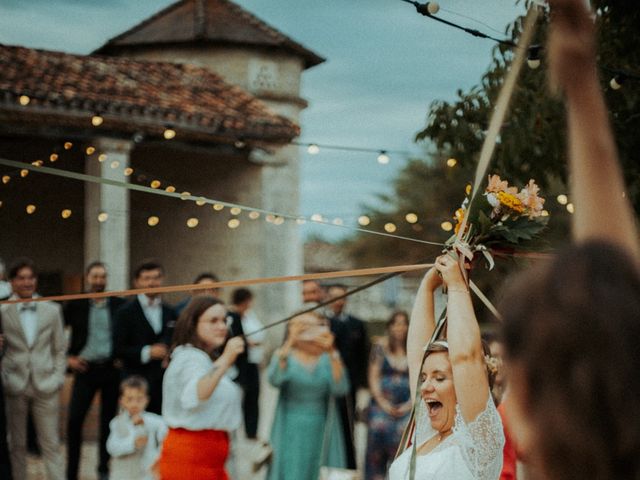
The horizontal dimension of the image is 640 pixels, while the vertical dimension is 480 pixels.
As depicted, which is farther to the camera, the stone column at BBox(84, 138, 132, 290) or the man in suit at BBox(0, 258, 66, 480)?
the stone column at BBox(84, 138, 132, 290)

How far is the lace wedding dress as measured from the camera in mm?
3170

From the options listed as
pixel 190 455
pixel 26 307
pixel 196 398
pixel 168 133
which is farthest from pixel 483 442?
pixel 168 133

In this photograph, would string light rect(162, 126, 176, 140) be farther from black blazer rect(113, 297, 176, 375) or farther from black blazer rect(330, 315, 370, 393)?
black blazer rect(113, 297, 176, 375)

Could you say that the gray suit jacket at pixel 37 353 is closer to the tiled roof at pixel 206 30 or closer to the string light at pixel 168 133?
the string light at pixel 168 133

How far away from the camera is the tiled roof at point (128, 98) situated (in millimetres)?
13703

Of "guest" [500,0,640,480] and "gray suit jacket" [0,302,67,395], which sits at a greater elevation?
"guest" [500,0,640,480]

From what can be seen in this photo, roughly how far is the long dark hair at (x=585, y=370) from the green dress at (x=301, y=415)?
6.58 metres

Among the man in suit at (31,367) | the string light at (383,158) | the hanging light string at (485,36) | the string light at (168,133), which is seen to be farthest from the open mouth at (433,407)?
the string light at (168,133)

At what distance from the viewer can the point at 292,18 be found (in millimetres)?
20250

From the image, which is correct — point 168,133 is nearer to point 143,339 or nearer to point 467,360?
point 143,339

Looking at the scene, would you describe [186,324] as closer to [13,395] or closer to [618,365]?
[13,395]

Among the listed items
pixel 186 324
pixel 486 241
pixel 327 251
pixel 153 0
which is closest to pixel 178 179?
pixel 153 0

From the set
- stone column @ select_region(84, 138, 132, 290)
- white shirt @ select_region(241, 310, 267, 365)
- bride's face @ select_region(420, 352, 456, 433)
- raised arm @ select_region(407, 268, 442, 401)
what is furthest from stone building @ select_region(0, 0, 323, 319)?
bride's face @ select_region(420, 352, 456, 433)

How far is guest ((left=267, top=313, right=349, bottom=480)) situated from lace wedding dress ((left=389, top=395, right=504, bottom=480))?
14.3ft
